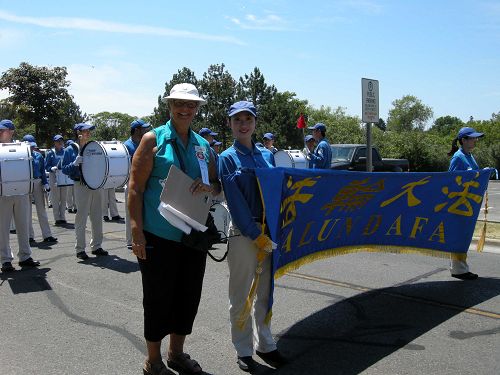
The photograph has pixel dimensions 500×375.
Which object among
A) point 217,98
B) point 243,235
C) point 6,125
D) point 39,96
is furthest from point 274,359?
point 217,98

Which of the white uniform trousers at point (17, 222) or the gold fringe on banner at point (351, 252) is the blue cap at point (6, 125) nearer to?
the white uniform trousers at point (17, 222)

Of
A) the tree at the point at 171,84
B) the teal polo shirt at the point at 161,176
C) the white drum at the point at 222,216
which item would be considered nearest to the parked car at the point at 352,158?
the white drum at the point at 222,216

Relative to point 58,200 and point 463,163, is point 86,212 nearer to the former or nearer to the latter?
point 58,200

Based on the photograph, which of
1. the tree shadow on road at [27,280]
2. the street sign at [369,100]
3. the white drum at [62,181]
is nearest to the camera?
the tree shadow on road at [27,280]

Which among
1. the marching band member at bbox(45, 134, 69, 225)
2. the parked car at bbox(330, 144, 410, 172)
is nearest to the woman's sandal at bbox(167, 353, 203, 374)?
the marching band member at bbox(45, 134, 69, 225)

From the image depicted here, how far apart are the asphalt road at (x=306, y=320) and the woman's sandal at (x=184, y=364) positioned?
0.59ft

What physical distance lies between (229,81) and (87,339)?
157 ft

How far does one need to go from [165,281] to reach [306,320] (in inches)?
77.0

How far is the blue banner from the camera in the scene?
4.26 metres

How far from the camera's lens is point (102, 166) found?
314 inches

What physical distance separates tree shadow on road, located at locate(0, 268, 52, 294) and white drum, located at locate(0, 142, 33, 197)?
1128 mm

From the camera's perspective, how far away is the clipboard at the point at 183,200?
11.1 feet

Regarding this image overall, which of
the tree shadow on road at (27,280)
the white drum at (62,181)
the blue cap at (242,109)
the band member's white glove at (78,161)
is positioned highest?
the blue cap at (242,109)

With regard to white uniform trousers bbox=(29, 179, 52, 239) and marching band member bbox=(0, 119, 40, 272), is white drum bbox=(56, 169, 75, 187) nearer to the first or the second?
white uniform trousers bbox=(29, 179, 52, 239)
